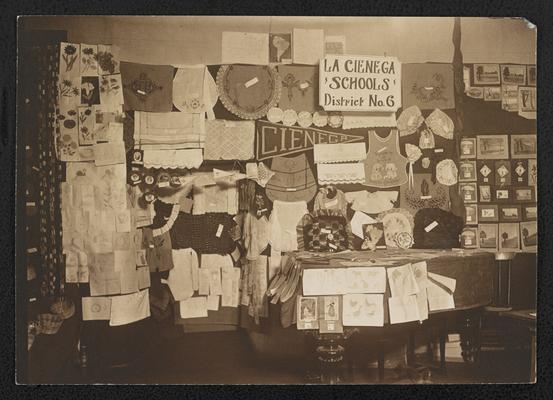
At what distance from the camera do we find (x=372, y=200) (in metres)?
2.12

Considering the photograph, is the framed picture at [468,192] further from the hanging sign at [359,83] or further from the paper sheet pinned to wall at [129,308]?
the paper sheet pinned to wall at [129,308]

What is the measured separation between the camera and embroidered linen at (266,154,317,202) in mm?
2104

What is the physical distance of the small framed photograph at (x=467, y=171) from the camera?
6.97 ft

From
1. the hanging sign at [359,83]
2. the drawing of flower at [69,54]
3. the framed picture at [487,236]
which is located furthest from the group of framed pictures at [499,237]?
the drawing of flower at [69,54]

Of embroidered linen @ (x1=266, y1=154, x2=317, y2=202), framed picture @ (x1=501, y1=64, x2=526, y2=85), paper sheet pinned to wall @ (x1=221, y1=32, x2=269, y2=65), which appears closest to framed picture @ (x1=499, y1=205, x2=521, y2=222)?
framed picture @ (x1=501, y1=64, x2=526, y2=85)

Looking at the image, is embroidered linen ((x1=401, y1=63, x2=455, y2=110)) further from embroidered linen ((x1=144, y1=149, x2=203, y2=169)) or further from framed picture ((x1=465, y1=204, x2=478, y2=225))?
embroidered linen ((x1=144, y1=149, x2=203, y2=169))

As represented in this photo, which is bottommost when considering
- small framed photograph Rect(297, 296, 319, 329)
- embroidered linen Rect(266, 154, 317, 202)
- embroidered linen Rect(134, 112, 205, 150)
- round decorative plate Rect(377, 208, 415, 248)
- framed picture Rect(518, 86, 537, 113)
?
small framed photograph Rect(297, 296, 319, 329)

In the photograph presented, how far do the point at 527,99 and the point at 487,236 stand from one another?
0.44 metres

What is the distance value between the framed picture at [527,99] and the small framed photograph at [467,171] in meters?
0.22

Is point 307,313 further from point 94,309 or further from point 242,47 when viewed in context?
point 242,47

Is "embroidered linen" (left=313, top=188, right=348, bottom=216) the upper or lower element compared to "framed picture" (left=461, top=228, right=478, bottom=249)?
upper

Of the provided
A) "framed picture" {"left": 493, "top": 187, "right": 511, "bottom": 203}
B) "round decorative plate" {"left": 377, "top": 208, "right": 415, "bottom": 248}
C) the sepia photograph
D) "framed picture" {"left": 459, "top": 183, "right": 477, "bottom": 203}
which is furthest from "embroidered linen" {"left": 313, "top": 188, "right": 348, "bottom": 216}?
"framed picture" {"left": 493, "top": 187, "right": 511, "bottom": 203}

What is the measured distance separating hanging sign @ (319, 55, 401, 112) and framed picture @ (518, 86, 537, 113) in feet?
1.23

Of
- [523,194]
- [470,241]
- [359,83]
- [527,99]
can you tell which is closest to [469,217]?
[470,241]
